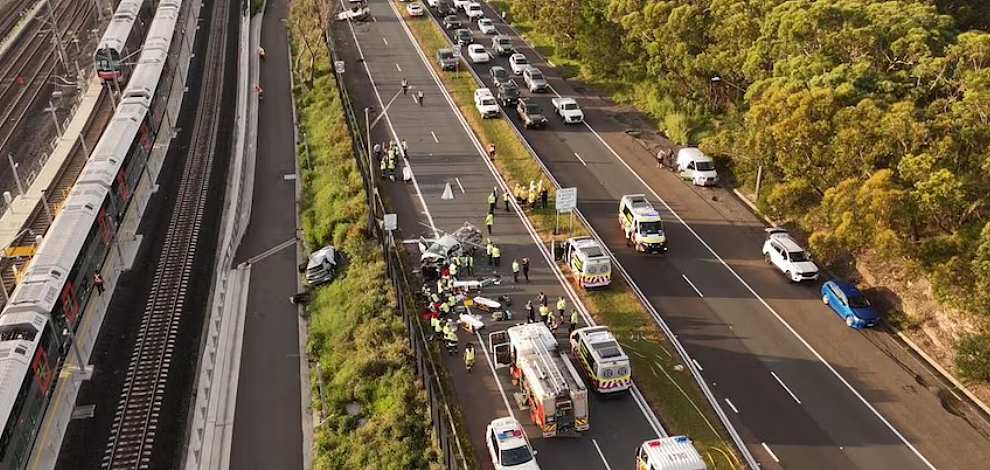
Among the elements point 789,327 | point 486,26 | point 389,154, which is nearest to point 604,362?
point 789,327

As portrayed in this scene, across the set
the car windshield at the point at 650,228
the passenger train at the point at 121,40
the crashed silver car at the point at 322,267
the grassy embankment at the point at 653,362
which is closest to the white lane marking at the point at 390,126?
the grassy embankment at the point at 653,362

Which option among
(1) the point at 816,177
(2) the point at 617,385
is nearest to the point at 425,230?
(2) the point at 617,385

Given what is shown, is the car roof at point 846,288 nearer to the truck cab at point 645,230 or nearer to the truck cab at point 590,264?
the truck cab at point 645,230

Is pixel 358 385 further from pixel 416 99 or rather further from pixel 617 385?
pixel 416 99

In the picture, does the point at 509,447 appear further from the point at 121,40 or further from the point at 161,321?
the point at 121,40

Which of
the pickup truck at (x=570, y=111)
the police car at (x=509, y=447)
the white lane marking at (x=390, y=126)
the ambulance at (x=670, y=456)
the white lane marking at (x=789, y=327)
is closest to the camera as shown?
the ambulance at (x=670, y=456)

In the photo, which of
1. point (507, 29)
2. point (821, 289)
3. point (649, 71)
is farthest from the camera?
point (507, 29)
